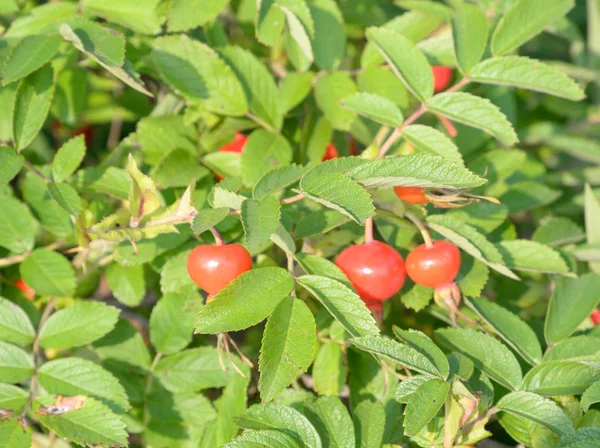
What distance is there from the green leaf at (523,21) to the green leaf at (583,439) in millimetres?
902

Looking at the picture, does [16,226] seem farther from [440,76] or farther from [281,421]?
[440,76]

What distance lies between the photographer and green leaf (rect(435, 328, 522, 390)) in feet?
4.62

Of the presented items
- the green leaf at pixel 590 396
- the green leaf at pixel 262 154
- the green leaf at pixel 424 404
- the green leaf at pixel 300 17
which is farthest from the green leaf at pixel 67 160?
the green leaf at pixel 590 396

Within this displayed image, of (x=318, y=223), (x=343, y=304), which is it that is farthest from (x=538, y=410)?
(x=318, y=223)

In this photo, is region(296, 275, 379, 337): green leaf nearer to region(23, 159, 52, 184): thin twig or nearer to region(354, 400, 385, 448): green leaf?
region(354, 400, 385, 448): green leaf

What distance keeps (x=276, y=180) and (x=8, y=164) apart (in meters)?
0.59

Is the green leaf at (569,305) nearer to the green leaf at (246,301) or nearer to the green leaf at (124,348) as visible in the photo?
the green leaf at (246,301)

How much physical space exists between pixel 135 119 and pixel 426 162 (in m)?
1.55

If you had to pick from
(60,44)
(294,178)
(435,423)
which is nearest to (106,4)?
(60,44)

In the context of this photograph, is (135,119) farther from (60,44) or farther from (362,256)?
(362,256)

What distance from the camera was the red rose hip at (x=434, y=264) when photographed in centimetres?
143

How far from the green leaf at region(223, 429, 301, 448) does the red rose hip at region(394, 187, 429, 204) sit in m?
0.56

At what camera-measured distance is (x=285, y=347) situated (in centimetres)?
126

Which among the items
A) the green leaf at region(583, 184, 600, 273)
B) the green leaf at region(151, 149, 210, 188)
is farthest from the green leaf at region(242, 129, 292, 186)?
the green leaf at region(583, 184, 600, 273)
